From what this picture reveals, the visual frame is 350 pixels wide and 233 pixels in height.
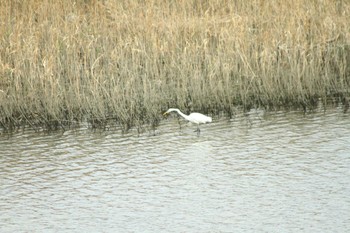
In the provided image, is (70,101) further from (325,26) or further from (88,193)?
(325,26)

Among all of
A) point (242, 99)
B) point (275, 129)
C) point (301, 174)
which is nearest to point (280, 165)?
point (301, 174)

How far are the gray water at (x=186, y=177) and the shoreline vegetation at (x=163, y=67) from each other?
289mm

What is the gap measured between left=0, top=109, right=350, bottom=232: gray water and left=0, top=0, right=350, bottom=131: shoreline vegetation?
11.4 inches

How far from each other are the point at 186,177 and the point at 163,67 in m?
2.56

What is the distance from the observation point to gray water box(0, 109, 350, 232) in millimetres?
6078

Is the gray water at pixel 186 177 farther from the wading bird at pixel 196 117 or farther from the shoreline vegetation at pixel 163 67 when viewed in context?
the shoreline vegetation at pixel 163 67

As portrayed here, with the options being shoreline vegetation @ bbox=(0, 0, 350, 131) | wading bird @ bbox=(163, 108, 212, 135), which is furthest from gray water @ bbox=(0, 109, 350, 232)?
shoreline vegetation @ bbox=(0, 0, 350, 131)

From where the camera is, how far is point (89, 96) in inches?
364

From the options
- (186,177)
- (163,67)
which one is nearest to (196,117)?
(163,67)

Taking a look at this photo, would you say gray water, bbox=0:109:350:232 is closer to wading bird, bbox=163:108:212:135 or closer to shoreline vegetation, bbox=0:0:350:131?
wading bird, bbox=163:108:212:135

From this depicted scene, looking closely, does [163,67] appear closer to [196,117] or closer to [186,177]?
[196,117]

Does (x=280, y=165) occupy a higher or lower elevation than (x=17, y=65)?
lower

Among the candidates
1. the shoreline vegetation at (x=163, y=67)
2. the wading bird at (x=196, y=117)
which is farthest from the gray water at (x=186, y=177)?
the shoreline vegetation at (x=163, y=67)

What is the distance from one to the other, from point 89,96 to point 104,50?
824mm
